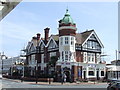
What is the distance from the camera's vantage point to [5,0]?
269 inches

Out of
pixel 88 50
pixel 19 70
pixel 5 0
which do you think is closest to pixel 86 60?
pixel 88 50

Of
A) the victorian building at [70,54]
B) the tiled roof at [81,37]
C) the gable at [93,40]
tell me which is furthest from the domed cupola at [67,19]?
the gable at [93,40]

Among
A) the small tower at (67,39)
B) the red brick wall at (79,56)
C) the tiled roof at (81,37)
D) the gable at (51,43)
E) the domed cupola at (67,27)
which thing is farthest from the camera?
the gable at (51,43)

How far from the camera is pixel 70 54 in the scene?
152 ft

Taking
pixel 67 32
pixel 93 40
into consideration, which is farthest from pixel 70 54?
pixel 93 40

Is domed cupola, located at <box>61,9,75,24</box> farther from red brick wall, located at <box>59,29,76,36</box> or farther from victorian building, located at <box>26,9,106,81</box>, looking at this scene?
red brick wall, located at <box>59,29,76,36</box>

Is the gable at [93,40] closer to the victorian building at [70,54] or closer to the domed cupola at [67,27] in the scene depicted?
the victorian building at [70,54]

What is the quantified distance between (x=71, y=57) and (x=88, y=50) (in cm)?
488

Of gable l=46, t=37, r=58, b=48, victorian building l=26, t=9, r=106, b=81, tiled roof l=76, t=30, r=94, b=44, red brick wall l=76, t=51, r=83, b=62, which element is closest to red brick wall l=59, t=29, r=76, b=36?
victorian building l=26, t=9, r=106, b=81

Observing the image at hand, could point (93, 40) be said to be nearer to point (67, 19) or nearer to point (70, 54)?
point (70, 54)

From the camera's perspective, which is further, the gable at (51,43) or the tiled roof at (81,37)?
the gable at (51,43)

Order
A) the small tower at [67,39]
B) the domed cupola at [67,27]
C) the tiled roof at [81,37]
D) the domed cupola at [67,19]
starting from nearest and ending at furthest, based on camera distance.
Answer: the domed cupola at [67,27], the small tower at [67,39], the domed cupola at [67,19], the tiled roof at [81,37]

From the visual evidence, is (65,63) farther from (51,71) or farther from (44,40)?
(44,40)

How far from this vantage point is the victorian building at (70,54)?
1820 inches
